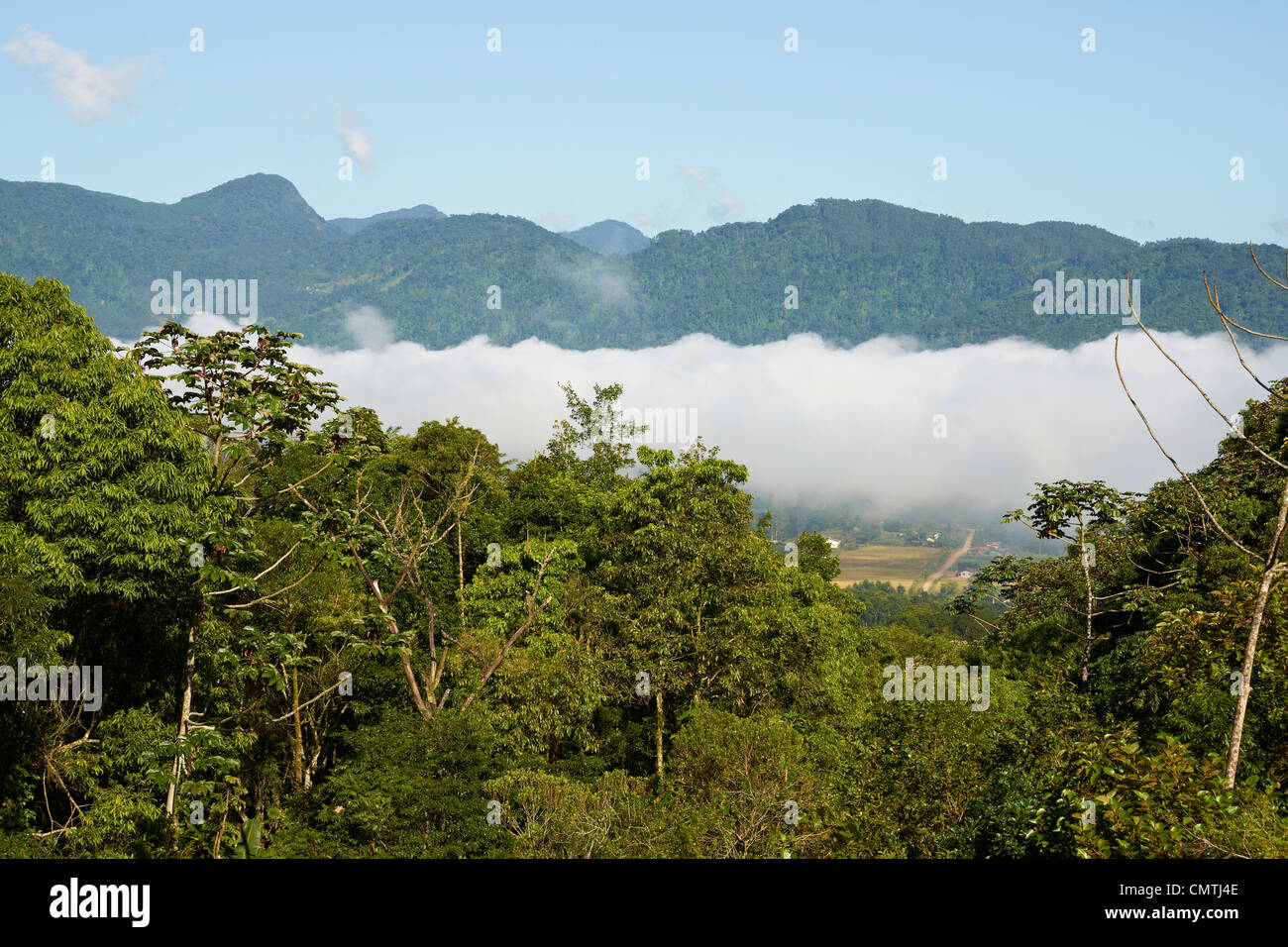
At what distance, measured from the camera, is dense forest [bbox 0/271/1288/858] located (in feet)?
42.6

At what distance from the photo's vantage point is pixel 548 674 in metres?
24.4

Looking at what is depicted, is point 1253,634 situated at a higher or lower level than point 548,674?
higher

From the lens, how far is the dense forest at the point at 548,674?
511 inches

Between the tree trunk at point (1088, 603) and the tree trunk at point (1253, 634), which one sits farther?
the tree trunk at point (1088, 603)

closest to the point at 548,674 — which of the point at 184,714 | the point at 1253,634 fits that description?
the point at 184,714

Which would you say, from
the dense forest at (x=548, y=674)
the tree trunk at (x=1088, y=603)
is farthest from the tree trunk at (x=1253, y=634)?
the tree trunk at (x=1088, y=603)

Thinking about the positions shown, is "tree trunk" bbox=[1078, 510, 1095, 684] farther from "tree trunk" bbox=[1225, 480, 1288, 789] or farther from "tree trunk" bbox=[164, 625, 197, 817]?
"tree trunk" bbox=[1225, 480, 1288, 789]

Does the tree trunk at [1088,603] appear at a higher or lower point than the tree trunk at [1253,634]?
lower

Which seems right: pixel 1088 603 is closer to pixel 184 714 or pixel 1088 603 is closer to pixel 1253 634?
pixel 184 714

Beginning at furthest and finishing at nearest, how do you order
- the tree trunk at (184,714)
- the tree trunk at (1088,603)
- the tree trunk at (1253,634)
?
the tree trunk at (1088,603) → the tree trunk at (184,714) → the tree trunk at (1253,634)

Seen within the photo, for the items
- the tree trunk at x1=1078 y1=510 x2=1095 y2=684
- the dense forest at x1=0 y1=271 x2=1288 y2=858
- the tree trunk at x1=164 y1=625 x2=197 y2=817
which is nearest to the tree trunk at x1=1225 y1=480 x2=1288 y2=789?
the dense forest at x1=0 y1=271 x2=1288 y2=858

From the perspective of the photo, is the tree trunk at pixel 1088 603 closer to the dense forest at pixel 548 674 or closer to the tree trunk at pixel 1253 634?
the dense forest at pixel 548 674

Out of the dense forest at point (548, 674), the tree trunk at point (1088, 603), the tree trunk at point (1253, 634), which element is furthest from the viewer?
the tree trunk at point (1088, 603)

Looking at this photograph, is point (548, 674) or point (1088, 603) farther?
point (1088, 603)
